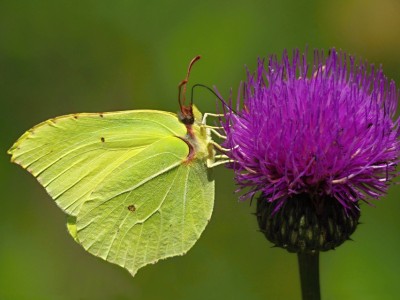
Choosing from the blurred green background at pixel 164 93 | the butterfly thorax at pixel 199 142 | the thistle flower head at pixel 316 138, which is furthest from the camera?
the blurred green background at pixel 164 93

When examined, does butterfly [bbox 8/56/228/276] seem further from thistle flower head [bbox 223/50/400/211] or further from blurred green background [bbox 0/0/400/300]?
blurred green background [bbox 0/0/400/300]

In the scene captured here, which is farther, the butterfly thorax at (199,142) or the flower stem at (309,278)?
the butterfly thorax at (199,142)

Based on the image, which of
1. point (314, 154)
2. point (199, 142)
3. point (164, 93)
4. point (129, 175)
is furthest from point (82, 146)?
point (164, 93)

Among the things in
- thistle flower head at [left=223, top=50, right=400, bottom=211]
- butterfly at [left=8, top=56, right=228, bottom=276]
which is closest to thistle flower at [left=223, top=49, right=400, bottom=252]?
thistle flower head at [left=223, top=50, right=400, bottom=211]

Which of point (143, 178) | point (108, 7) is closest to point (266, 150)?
point (143, 178)

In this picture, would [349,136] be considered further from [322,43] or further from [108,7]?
[108,7]

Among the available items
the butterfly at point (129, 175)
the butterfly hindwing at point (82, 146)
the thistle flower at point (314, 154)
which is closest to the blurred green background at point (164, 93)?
the butterfly at point (129, 175)

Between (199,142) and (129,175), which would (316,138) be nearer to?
(199,142)

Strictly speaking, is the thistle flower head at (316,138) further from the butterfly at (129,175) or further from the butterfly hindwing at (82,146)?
the butterfly hindwing at (82,146)

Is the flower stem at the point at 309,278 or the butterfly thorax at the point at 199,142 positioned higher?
the butterfly thorax at the point at 199,142
